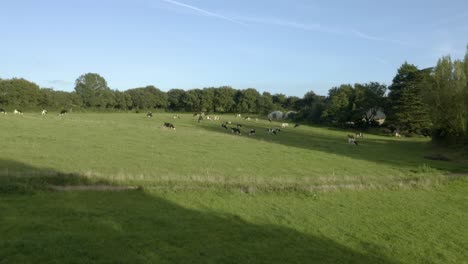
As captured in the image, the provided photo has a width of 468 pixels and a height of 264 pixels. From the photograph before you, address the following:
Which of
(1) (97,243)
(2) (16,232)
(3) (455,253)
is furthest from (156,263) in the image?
(3) (455,253)

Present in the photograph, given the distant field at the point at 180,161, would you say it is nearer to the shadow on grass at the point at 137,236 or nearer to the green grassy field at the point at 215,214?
the green grassy field at the point at 215,214

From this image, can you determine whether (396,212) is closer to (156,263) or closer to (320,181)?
(320,181)

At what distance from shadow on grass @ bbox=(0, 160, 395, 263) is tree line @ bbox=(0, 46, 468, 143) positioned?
4180cm

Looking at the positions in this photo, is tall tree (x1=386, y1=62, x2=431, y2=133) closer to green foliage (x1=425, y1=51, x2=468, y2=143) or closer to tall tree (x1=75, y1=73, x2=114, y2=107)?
green foliage (x1=425, y1=51, x2=468, y2=143)

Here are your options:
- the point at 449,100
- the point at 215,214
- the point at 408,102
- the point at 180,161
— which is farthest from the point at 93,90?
the point at 215,214

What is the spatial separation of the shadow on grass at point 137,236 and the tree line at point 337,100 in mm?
41801

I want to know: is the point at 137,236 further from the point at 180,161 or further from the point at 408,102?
the point at 408,102

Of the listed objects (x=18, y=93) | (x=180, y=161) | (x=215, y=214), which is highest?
(x=18, y=93)

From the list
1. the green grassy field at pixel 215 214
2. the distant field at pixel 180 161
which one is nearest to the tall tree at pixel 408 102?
the distant field at pixel 180 161

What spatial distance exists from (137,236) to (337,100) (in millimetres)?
87504

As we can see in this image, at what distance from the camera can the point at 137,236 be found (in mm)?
9742

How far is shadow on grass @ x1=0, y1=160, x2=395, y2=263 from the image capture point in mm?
8461

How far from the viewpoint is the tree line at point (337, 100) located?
47875mm

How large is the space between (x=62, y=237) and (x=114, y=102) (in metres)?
120
